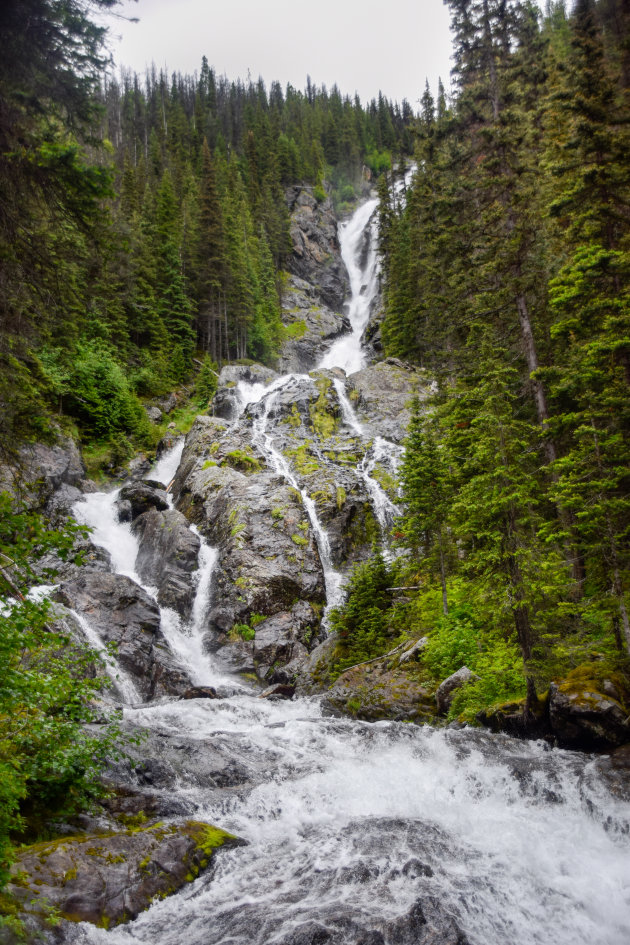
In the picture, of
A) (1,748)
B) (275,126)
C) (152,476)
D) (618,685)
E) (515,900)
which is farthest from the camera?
(275,126)

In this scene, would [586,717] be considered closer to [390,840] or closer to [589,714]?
[589,714]

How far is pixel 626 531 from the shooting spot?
10172 millimetres

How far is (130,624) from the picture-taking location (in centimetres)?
1867

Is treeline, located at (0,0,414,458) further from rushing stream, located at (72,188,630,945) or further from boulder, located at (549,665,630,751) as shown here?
boulder, located at (549,665,630,751)

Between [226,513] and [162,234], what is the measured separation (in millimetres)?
33070

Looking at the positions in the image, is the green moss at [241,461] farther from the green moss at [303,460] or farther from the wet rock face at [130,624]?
the wet rock face at [130,624]

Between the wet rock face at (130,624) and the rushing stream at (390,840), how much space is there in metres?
3.66

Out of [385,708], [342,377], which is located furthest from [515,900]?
A: [342,377]

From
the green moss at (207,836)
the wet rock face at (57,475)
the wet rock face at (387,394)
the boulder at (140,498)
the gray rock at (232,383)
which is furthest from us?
the gray rock at (232,383)

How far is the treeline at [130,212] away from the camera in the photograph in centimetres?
623

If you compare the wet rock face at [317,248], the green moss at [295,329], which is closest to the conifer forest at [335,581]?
the green moss at [295,329]

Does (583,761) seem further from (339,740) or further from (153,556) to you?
(153,556)

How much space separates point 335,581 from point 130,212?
37654 millimetres

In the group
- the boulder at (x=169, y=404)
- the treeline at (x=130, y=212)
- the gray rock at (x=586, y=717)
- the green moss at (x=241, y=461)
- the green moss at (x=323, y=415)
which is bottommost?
the gray rock at (x=586, y=717)
